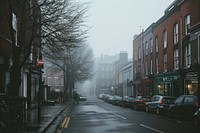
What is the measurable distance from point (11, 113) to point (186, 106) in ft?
38.5

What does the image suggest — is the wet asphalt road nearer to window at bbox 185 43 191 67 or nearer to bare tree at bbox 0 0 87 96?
bare tree at bbox 0 0 87 96

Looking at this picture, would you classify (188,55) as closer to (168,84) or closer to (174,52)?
(174,52)

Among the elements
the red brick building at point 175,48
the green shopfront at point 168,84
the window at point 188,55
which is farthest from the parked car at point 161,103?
the green shopfront at point 168,84

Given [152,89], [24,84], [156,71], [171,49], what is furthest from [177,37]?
[24,84]

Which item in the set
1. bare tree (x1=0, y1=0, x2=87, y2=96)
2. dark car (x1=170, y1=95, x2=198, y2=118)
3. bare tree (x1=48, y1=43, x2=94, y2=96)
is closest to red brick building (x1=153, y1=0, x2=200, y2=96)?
dark car (x1=170, y1=95, x2=198, y2=118)

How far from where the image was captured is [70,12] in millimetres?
16188

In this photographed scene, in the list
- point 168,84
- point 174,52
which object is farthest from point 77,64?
point 174,52

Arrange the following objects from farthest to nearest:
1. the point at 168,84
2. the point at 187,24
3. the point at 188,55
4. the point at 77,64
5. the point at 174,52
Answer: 1. the point at 77,64
2. the point at 168,84
3. the point at 174,52
4. the point at 187,24
5. the point at 188,55

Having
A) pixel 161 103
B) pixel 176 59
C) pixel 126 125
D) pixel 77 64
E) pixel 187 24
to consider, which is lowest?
pixel 126 125

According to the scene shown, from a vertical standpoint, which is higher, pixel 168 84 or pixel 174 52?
pixel 174 52

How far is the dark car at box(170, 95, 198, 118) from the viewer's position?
63.2 ft

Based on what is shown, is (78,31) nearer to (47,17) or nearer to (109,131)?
(47,17)

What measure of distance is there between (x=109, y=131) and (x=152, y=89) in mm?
31654

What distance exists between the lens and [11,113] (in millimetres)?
11203
